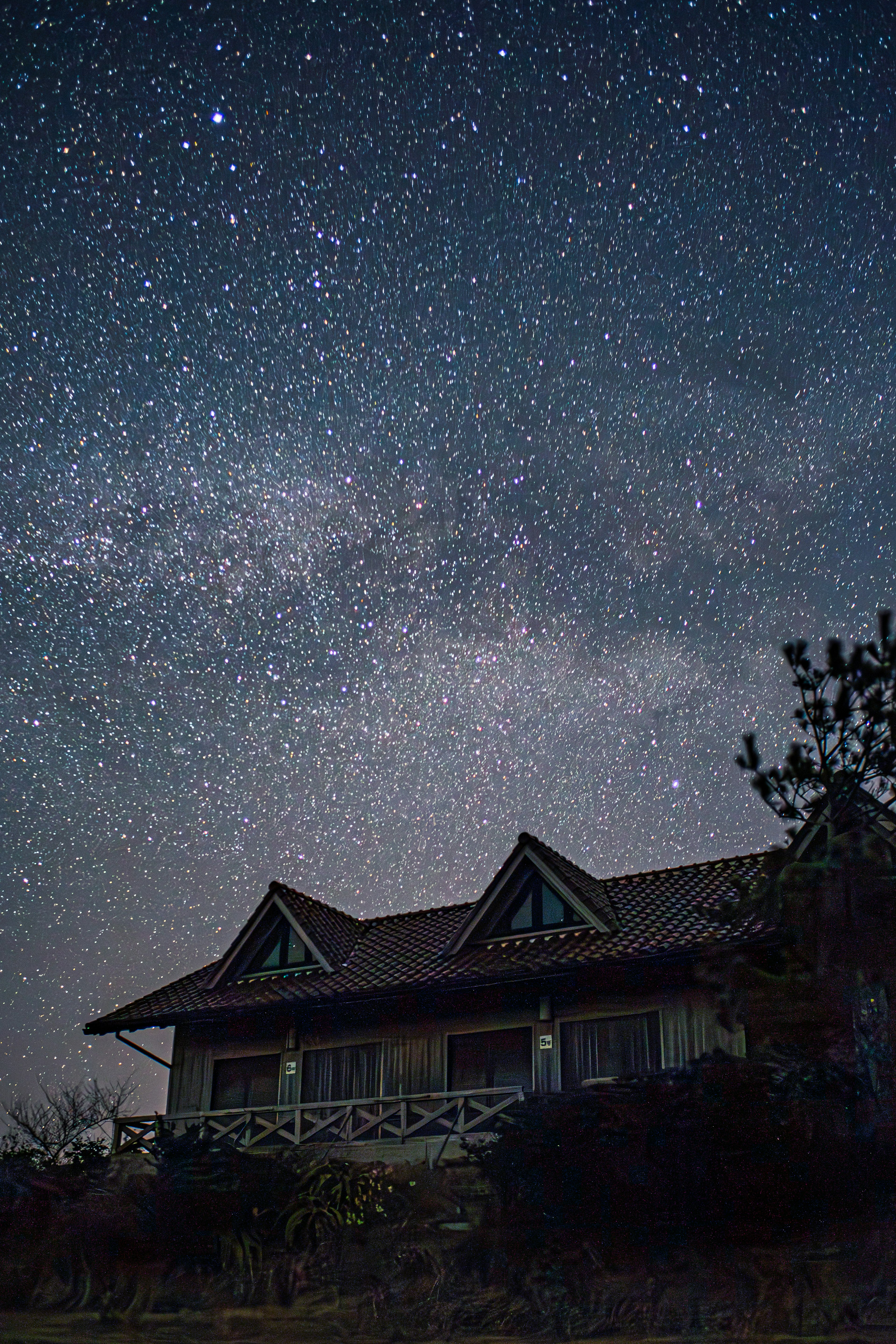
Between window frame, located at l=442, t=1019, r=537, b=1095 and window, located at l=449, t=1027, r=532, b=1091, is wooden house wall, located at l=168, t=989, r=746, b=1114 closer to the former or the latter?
window frame, located at l=442, t=1019, r=537, b=1095

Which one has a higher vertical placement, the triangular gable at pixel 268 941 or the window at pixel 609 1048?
the triangular gable at pixel 268 941

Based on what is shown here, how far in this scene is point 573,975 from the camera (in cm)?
2130

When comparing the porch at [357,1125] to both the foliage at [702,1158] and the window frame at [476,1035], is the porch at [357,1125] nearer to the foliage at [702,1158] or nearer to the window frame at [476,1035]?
the window frame at [476,1035]

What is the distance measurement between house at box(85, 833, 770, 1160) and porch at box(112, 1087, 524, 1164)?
0.05 metres

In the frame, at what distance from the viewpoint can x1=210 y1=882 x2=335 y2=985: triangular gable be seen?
24672 mm

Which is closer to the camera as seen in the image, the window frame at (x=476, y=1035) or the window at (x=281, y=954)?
the window frame at (x=476, y=1035)

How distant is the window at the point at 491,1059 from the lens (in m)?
21.6

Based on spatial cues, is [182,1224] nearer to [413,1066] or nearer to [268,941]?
[413,1066]

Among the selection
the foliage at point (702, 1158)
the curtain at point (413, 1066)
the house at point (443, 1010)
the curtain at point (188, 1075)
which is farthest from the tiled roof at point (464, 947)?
the foliage at point (702, 1158)

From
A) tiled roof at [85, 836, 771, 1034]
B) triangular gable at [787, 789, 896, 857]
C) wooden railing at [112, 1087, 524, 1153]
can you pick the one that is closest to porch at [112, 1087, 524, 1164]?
wooden railing at [112, 1087, 524, 1153]

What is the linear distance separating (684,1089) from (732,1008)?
1.64 m

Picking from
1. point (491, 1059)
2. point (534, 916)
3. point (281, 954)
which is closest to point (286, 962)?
point (281, 954)

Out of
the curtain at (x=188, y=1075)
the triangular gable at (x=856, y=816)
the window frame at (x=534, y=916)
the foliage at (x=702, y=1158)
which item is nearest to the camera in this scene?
the foliage at (x=702, y=1158)

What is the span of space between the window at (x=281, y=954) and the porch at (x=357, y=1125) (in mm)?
3061
